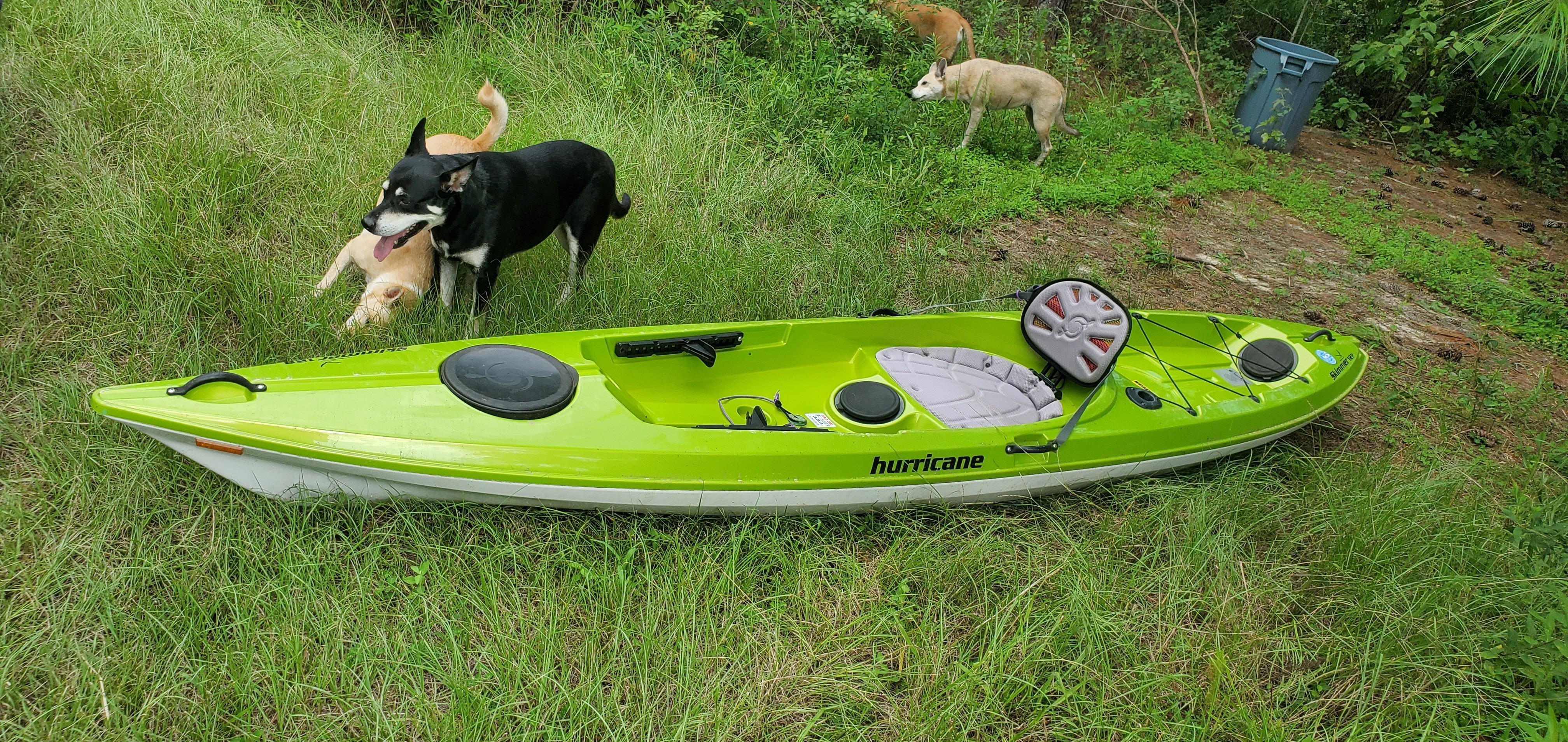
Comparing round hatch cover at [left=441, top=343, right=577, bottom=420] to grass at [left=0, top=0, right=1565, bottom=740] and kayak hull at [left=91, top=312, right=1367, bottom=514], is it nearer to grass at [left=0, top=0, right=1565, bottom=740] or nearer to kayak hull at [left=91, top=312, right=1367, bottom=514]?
kayak hull at [left=91, top=312, right=1367, bottom=514]

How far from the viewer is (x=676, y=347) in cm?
341

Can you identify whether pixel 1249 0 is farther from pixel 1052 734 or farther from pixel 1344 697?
pixel 1052 734

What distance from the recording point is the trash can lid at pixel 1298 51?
7.39 metres

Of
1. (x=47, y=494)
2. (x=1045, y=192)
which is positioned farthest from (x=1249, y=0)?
(x=47, y=494)

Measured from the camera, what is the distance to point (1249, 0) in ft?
30.3

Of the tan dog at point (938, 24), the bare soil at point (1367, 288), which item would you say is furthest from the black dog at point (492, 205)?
the tan dog at point (938, 24)

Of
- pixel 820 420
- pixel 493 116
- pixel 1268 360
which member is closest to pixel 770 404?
pixel 820 420

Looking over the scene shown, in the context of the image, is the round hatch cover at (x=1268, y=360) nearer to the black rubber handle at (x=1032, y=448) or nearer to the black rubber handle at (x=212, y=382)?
the black rubber handle at (x=1032, y=448)

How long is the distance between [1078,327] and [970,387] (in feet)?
1.67

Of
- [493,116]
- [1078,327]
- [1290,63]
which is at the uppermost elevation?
[1290,63]

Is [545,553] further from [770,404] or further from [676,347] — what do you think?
[770,404]

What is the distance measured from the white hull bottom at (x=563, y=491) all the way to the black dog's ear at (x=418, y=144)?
1195 millimetres

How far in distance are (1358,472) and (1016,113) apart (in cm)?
468

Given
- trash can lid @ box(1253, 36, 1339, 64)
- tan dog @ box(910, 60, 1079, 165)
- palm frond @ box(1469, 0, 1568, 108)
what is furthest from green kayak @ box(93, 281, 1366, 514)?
trash can lid @ box(1253, 36, 1339, 64)
